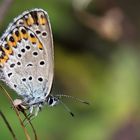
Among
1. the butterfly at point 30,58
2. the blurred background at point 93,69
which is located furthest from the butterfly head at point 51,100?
the blurred background at point 93,69

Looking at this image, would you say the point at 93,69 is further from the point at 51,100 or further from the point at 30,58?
the point at 51,100

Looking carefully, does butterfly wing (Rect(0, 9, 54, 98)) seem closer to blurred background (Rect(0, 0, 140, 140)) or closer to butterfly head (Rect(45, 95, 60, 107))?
butterfly head (Rect(45, 95, 60, 107))

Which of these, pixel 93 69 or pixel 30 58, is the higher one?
pixel 30 58

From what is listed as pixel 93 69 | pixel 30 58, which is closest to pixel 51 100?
pixel 30 58

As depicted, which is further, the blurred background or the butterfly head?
the blurred background

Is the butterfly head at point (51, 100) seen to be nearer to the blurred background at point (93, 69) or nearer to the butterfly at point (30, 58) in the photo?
the butterfly at point (30, 58)

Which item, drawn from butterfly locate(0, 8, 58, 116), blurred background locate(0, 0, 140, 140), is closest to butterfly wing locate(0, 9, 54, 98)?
butterfly locate(0, 8, 58, 116)

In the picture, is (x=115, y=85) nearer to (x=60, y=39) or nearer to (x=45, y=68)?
(x=60, y=39)
